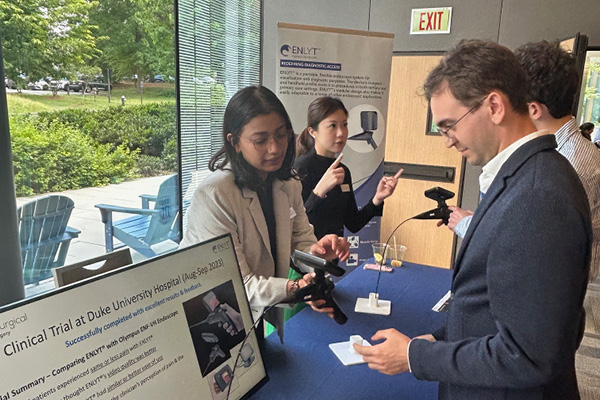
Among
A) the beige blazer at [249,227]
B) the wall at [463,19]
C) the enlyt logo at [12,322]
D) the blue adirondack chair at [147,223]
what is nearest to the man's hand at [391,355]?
the beige blazer at [249,227]

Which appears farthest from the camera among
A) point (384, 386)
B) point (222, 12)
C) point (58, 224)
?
point (222, 12)

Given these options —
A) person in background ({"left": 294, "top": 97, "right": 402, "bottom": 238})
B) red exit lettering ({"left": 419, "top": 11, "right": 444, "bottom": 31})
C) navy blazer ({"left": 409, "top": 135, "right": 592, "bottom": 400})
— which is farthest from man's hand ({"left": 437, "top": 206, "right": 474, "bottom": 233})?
red exit lettering ({"left": 419, "top": 11, "right": 444, "bottom": 31})

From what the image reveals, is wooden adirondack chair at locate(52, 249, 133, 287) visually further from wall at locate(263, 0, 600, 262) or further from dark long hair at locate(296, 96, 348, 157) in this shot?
wall at locate(263, 0, 600, 262)

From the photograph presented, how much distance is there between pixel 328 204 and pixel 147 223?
64.8 inches

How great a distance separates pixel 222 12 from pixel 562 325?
3.35m

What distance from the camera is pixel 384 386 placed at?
47.1 inches

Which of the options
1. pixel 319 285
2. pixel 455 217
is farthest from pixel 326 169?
pixel 319 285

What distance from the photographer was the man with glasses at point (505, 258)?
82 cm

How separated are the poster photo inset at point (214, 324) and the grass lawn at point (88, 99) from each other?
185cm

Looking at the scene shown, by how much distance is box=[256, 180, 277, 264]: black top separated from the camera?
165 cm

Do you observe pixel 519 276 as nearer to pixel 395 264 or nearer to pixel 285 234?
pixel 285 234

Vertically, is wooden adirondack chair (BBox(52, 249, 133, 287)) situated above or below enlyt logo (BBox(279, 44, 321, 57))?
below

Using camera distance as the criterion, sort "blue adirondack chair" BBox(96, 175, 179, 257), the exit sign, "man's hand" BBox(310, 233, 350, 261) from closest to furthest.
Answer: "man's hand" BBox(310, 233, 350, 261) → "blue adirondack chair" BBox(96, 175, 179, 257) → the exit sign

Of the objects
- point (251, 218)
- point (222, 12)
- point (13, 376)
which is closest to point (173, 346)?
point (13, 376)
